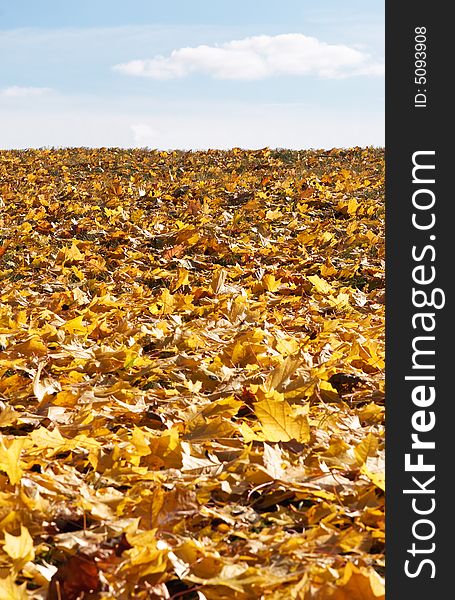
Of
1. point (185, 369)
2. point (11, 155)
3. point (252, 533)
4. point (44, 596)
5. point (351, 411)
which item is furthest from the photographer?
point (11, 155)

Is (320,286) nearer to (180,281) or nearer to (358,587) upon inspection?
(180,281)

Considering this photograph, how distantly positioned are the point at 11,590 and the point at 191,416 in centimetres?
98

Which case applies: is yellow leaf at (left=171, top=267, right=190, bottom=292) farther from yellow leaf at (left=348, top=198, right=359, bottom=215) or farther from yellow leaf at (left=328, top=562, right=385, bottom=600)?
yellow leaf at (left=328, top=562, right=385, bottom=600)

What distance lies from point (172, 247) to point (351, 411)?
145 inches

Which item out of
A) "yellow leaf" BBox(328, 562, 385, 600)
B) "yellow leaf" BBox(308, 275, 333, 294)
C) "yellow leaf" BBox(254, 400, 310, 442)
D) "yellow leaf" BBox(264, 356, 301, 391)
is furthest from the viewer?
"yellow leaf" BBox(308, 275, 333, 294)

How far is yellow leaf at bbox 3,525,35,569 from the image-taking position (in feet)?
4.99

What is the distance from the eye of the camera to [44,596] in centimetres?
148

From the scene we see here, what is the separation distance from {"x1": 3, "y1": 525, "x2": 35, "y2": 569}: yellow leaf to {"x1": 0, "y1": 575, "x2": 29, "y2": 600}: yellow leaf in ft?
0.29

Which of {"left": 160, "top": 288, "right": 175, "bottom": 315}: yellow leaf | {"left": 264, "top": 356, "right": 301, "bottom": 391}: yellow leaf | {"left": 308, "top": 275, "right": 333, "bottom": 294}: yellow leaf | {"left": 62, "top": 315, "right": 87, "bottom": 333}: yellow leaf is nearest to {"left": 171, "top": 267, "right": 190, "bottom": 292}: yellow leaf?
{"left": 160, "top": 288, "right": 175, "bottom": 315}: yellow leaf

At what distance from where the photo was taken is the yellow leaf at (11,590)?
141 centimetres

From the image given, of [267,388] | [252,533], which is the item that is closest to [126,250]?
[267,388]

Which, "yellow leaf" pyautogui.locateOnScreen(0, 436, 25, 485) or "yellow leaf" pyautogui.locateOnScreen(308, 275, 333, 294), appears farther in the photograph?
"yellow leaf" pyautogui.locateOnScreen(308, 275, 333, 294)

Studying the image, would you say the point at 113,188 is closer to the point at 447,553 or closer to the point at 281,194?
the point at 281,194

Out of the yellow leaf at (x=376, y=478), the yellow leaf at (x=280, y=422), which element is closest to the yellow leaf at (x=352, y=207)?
the yellow leaf at (x=280, y=422)
